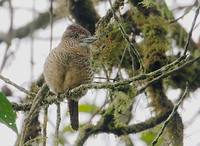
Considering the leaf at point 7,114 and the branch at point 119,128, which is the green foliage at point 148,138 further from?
the leaf at point 7,114

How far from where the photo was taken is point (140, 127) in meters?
3.39

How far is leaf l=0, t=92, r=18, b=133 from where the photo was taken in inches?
57.2

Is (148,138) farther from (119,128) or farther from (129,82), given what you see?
(129,82)

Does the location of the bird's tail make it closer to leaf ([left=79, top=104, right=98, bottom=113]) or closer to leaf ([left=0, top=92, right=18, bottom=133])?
leaf ([left=79, top=104, right=98, bottom=113])

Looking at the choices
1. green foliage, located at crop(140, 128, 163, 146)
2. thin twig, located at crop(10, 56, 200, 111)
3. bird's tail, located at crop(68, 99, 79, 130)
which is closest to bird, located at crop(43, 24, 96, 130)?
bird's tail, located at crop(68, 99, 79, 130)

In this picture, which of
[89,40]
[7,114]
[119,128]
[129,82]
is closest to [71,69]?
[89,40]

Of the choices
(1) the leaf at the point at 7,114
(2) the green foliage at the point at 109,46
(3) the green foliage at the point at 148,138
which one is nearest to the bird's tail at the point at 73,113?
(2) the green foliage at the point at 109,46

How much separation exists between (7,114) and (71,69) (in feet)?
5.67

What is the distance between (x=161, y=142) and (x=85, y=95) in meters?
0.49

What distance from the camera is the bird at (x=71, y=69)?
3160 millimetres

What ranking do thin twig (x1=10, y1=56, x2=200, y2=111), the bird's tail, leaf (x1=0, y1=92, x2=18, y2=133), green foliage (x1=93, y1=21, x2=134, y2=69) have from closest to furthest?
leaf (x1=0, y1=92, x2=18, y2=133) → thin twig (x1=10, y1=56, x2=200, y2=111) → green foliage (x1=93, y1=21, x2=134, y2=69) → the bird's tail

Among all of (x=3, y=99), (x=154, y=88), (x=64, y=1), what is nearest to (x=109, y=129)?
(x=154, y=88)

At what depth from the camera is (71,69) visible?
3193 mm

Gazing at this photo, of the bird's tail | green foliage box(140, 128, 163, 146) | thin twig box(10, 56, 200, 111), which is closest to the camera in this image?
thin twig box(10, 56, 200, 111)
